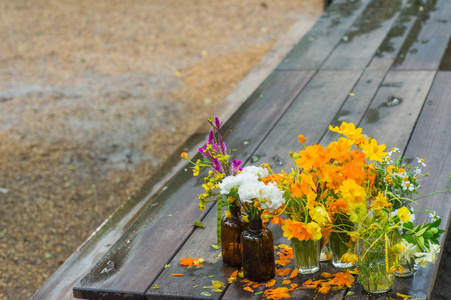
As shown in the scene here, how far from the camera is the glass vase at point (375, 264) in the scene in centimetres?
128

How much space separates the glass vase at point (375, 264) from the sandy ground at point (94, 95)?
6.16ft

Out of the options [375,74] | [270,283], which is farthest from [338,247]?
[375,74]

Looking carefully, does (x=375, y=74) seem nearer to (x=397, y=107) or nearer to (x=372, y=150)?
(x=397, y=107)

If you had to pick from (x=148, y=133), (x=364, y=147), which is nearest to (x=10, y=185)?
(x=148, y=133)

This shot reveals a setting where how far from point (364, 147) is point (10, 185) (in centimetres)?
273

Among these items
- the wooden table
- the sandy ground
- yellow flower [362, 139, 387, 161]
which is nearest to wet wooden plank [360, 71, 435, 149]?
the wooden table

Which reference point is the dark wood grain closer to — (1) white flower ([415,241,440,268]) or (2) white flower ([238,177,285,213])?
(1) white flower ([415,241,440,268])

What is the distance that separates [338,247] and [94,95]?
12.2ft

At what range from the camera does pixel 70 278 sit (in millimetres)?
2166

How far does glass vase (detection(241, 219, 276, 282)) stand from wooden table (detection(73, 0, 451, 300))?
0.05m

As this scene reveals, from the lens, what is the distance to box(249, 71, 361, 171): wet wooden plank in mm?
2117

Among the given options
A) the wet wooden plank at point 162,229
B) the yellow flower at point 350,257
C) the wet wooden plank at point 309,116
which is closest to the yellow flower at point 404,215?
the yellow flower at point 350,257

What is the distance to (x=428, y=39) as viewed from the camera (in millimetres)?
2934

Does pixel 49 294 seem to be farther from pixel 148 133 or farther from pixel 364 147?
pixel 148 133
